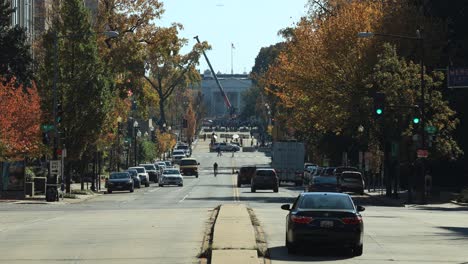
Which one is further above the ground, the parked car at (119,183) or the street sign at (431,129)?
the street sign at (431,129)

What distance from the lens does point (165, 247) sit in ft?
79.2

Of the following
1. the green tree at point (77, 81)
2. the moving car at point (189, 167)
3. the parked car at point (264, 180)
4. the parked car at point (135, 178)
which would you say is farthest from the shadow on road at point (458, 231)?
the moving car at point (189, 167)

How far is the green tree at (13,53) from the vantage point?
241 feet

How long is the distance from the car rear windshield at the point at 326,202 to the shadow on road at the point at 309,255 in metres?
1.08

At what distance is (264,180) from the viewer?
69.1m

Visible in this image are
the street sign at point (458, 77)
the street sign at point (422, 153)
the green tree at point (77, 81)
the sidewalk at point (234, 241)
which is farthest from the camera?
the green tree at point (77, 81)

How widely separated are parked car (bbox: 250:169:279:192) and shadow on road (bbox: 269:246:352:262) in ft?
146

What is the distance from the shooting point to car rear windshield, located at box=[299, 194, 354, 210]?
22875mm

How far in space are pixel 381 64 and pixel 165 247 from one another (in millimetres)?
36653

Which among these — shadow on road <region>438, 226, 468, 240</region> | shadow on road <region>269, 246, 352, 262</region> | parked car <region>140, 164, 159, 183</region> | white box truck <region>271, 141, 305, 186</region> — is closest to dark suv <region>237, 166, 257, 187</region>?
white box truck <region>271, 141, 305, 186</region>

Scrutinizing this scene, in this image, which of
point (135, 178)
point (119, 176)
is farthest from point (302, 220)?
point (135, 178)

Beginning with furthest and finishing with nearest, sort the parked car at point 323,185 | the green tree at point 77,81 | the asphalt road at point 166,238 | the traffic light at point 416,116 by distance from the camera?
the green tree at point 77,81 < the traffic light at point 416,116 < the parked car at point 323,185 < the asphalt road at point 166,238

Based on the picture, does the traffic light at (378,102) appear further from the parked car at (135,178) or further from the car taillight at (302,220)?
the parked car at (135,178)

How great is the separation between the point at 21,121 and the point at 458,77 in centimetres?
2608
